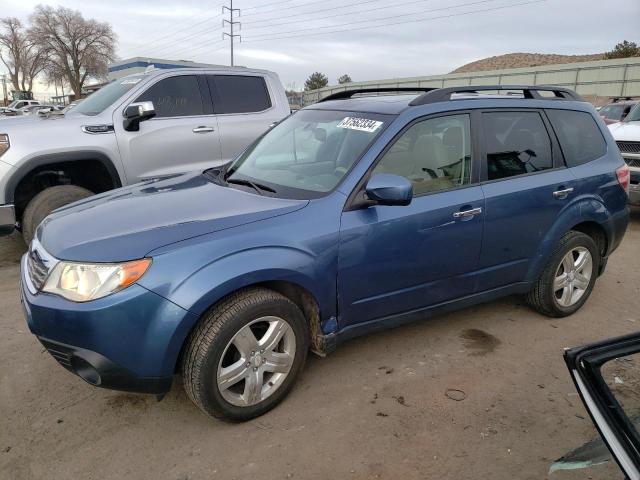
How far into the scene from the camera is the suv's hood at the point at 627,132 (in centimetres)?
763

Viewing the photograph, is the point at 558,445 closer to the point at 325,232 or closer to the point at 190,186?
the point at 325,232

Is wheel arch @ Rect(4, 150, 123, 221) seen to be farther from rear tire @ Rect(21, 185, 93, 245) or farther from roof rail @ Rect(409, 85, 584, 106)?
roof rail @ Rect(409, 85, 584, 106)

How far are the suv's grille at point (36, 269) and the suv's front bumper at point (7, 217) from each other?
228 cm

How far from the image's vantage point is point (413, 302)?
3.21 meters

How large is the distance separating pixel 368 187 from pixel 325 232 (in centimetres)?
36

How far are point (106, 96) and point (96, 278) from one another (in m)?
4.14

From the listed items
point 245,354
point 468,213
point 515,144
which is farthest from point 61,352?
point 515,144

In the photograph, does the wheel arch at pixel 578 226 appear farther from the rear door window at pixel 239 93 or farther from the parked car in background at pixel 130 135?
the rear door window at pixel 239 93

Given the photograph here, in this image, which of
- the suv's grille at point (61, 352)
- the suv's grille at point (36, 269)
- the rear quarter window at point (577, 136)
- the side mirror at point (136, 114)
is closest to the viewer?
the suv's grille at point (61, 352)

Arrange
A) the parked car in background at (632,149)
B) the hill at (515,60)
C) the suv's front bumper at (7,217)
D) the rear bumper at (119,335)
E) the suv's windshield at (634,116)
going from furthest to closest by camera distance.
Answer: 1. the hill at (515,60)
2. the suv's windshield at (634,116)
3. the parked car in background at (632,149)
4. the suv's front bumper at (7,217)
5. the rear bumper at (119,335)

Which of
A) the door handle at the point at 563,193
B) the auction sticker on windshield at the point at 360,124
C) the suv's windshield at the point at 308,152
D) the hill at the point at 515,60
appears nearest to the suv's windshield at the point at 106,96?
the suv's windshield at the point at 308,152

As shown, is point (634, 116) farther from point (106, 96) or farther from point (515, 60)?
point (515, 60)

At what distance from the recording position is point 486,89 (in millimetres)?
3646

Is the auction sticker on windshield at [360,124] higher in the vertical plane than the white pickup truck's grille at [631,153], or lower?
higher
